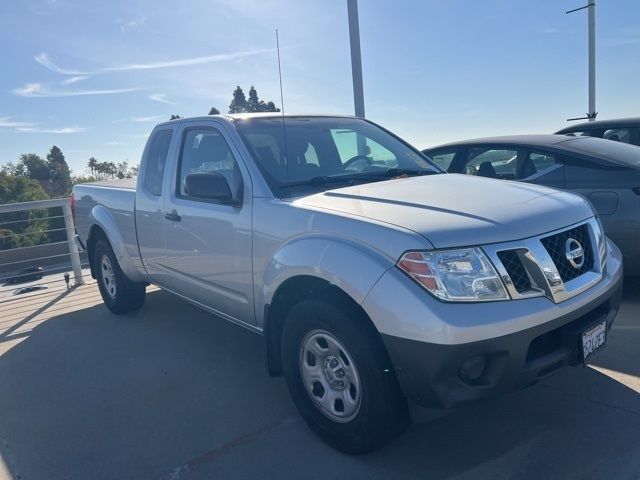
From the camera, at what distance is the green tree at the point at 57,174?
267 ft

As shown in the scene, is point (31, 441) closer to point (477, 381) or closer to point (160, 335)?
point (160, 335)

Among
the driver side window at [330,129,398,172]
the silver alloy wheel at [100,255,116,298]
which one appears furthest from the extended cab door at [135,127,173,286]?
the driver side window at [330,129,398,172]

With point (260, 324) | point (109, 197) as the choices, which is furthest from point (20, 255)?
point (260, 324)

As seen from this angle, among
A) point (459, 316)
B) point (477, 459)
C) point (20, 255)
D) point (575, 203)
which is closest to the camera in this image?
point (459, 316)

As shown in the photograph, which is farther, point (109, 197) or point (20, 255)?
point (20, 255)

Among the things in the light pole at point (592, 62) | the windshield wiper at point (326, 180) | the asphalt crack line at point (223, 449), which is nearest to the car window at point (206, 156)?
the windshield wiper at point (326, 180)

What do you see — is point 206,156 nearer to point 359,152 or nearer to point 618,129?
point 359,152

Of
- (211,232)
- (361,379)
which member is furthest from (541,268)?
(211,232)

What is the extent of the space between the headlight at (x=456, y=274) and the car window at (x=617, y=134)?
5956 millimetres

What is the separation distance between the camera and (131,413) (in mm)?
3576

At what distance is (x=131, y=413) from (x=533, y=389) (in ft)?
8.54

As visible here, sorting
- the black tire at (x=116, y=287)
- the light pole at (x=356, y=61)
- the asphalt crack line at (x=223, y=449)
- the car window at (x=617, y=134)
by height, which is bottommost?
the asphalt crack line at (x=223, y=449)

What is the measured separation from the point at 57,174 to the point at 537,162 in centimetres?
9888

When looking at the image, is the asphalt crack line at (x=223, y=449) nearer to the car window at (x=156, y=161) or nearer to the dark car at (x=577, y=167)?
the car window at (x=156, y=161)
